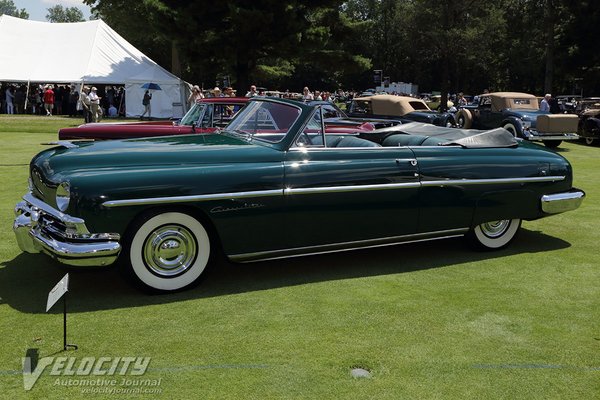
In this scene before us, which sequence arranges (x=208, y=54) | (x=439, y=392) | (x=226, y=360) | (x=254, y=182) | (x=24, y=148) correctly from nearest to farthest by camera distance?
(x=439, y=392) < (x=226, y=360) < (x=254, y=182) < (x=24, y=148) < (x=208, y=54)

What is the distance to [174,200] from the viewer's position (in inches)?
160

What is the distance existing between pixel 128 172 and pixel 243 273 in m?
1.35

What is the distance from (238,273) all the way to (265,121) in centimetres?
138

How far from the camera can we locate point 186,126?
8781 millimetres

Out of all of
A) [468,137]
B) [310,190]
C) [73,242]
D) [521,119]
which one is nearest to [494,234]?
[468,137]

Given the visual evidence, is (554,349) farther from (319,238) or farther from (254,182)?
(254,182)

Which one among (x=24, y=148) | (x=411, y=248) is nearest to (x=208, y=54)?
(x=24, y=148)

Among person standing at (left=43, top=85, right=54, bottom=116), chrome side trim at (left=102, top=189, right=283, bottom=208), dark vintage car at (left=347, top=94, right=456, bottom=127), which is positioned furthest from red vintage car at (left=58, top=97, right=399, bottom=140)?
person standing at (left=43, top=85, right=54, bottom=116)

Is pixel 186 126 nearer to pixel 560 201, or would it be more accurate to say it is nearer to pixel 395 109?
pixel 560 201

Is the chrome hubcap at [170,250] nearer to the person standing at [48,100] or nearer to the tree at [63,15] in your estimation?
the person standing at [48,100]

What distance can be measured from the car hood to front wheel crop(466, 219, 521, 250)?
2202 mm

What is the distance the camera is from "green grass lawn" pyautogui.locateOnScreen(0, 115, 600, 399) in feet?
9.96

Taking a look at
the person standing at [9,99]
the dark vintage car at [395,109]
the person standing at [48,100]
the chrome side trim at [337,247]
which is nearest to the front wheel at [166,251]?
the chrome side trim at [337,247]

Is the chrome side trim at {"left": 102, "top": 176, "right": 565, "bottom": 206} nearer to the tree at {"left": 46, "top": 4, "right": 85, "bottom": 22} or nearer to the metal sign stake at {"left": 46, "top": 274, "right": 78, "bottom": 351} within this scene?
the metal sign stake at {"left": 46, "top": 274, "right": 78, "bottom": 351}
